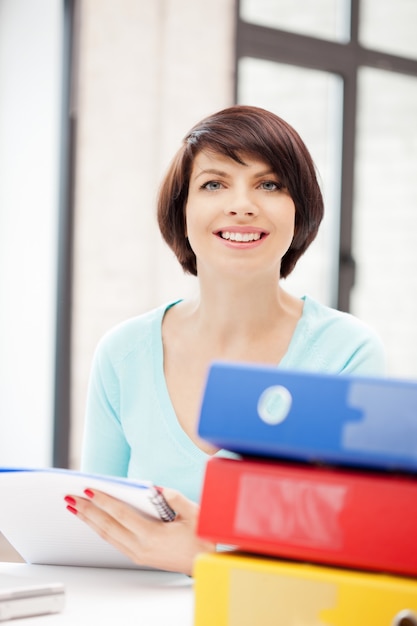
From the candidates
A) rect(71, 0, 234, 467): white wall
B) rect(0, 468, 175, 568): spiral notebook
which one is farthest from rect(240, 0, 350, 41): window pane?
rect(0, 468, 175, 568): spiral notebook

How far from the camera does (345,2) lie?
4172 mm

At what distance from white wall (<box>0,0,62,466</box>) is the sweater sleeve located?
174 centimetres

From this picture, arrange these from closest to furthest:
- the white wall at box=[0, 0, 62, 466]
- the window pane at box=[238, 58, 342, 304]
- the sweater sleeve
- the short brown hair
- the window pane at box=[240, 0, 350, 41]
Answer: the short brown hair, the sweater sleeve, the white wall at box=[0, 0, 62, 466], the window pane at box=[240, 0, 350, 41], the window pane at box=[238, 58, 342, 304]

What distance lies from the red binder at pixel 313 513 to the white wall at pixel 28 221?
258 centimetres

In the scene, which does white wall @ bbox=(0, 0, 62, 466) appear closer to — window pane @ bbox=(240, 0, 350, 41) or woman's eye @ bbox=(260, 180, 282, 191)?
window pane @ bbox=(240, 0, 350, 41)

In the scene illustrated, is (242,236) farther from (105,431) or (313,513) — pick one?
(313,513)

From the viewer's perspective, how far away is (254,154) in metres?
1.39

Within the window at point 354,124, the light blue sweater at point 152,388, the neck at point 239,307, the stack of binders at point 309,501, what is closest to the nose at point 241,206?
the neck at point 239,307

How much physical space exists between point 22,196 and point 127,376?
1.94 meters

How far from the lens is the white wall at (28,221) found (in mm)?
3291

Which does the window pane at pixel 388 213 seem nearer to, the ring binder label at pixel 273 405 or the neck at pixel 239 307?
the neck at pixel 239 307

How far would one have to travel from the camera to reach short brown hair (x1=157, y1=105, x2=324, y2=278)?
1391mm

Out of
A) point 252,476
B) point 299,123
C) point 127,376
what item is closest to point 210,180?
point 127,376

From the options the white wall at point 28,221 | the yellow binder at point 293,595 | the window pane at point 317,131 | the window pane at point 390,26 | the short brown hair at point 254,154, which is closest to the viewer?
the yellow binder at point 293,595
